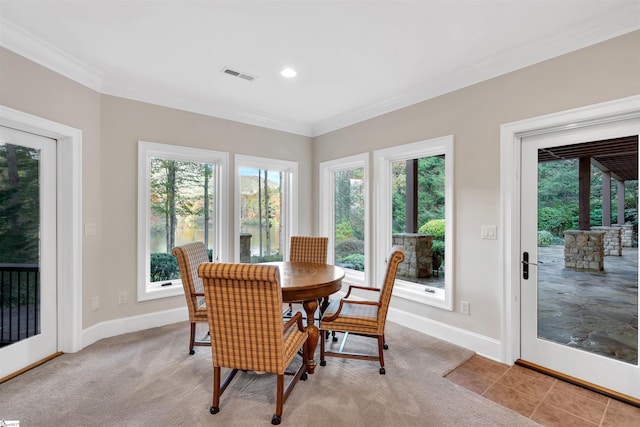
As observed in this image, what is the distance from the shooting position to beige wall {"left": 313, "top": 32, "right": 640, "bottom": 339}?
2.16 metres

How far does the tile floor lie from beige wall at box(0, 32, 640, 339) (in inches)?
15.9

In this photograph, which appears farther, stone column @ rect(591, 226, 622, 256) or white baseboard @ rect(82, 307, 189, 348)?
white baseboard @ rect(82, 307, 189, 348)

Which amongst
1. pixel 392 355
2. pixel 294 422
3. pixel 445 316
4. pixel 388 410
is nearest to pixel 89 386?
pixel 294 422

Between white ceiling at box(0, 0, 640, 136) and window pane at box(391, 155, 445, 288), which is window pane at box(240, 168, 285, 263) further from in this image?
window pane at box(391, 155, 445, 288)

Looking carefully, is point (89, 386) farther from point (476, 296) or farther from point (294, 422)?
point (476, 296)

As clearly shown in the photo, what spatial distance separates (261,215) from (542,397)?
3531 mm

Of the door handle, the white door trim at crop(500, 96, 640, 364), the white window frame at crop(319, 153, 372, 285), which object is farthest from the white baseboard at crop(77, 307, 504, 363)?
the white window frame at crop(319, 153, 372, 285)

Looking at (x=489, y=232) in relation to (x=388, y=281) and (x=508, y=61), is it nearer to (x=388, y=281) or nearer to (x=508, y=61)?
(x=388, y=281)

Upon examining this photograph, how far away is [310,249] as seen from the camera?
374 cm

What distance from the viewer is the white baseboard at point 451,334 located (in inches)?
108

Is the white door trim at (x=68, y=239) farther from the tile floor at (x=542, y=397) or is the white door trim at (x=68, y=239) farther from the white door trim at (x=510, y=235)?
the white door trim at (x=510, y=235)

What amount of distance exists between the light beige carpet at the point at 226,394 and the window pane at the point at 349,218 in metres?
1.72

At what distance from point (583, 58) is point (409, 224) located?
2.16 meters

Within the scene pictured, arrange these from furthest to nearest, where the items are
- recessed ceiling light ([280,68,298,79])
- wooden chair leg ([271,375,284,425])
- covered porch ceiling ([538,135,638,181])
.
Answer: recessed ceiling light ([280,68,298,79]), covered porch ceiling ([538,135,638,181]), wooden chair leg ([271,375,284,425])
